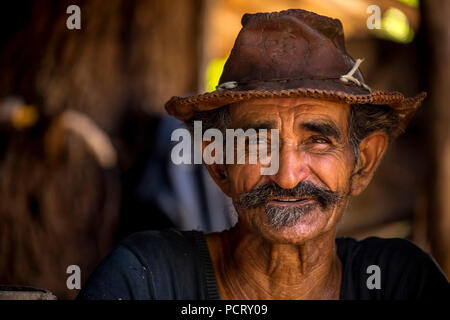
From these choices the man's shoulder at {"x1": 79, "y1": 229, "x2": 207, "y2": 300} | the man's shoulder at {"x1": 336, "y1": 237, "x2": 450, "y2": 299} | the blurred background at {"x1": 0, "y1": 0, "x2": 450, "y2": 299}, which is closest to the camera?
the man's shoulder at {"x1": 79, "y1": 229, "x2": 207, "y2": 300}

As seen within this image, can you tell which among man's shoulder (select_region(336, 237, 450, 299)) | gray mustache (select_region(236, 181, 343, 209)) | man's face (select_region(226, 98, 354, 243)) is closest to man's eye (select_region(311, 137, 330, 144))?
man's face (select_region(226, 98, 354, 243))

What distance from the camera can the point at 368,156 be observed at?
292 cm

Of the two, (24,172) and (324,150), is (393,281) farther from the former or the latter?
(24,172)

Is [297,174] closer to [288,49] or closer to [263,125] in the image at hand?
[263,125]

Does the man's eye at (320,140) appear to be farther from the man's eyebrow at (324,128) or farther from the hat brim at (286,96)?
the hat brim at (286,96)

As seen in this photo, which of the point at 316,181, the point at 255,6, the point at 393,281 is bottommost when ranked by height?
the point at 393,281

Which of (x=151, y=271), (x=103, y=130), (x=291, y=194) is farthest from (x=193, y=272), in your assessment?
(x=103, y=130)

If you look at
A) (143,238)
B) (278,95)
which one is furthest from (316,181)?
(143,238)

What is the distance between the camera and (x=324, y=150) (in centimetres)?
257

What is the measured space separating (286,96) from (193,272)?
2.99ft

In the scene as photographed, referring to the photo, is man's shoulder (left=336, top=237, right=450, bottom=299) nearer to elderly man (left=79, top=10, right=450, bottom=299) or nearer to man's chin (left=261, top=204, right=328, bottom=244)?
elderly man (left=79, top=10, right=450, bottom=299)

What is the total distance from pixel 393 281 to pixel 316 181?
65cm

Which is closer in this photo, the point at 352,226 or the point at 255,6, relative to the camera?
the point at 255,6

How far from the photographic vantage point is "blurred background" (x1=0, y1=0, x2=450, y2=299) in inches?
178
